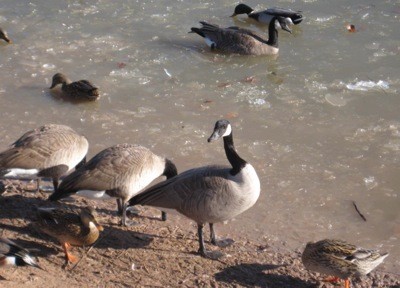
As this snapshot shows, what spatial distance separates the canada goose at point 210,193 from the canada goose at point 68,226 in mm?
815

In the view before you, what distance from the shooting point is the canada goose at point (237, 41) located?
45.5 ft

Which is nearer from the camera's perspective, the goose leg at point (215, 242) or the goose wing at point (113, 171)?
the goose wing at point (113, 171)

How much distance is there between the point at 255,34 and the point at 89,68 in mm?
3504

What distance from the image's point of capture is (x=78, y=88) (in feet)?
38.2

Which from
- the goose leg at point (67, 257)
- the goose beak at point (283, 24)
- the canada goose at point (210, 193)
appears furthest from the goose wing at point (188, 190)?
the goose beak at point (283, 24)

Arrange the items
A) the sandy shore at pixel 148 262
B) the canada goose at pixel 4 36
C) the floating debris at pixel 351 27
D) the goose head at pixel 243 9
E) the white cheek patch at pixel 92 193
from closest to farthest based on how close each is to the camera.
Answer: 1. the sandy shore at pixel 148 262
2. the white cheek patch at pixel 92 193
3. the canada goose at pixel 4 36
4. the floating debris at pixel 351 27
5. the goose head at pixel 243 9

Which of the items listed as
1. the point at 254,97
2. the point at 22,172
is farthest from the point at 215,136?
the point at 254,97

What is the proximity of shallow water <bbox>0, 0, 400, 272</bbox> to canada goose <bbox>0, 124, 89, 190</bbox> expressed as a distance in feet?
4.79

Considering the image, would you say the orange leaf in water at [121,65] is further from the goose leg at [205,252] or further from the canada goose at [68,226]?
the canada goose at [68,226]

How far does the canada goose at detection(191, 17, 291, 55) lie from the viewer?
546 inches

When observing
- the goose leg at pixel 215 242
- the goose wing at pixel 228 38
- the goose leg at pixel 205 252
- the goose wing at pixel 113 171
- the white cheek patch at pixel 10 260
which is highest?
the white cheek patch at pixel 10 260

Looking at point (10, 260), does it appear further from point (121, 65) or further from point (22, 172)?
point (121, 65)

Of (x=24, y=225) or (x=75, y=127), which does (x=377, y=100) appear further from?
(x=24, y=225)

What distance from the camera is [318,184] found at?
9.44m
